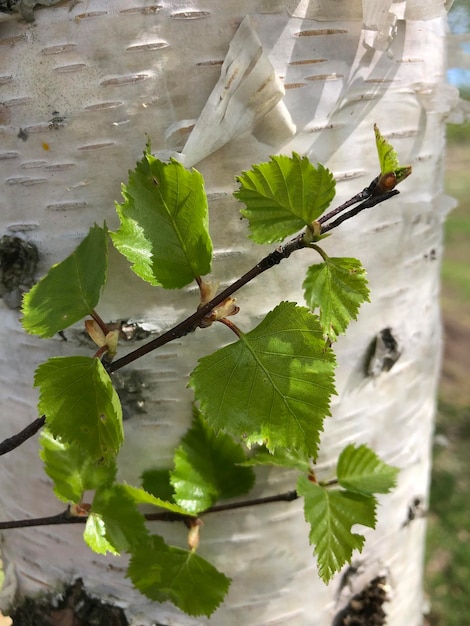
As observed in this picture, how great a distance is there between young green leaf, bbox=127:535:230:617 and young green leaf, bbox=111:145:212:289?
296 mm

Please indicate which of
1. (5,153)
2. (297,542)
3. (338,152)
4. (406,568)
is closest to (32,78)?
(5,153)

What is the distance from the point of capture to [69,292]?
0.48 meters

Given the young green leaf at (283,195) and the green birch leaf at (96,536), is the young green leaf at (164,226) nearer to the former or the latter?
the young green leaf at (283,195)

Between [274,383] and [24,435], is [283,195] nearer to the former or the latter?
[274,383]

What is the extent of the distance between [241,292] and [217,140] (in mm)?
147

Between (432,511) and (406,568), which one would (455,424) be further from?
(406,568)

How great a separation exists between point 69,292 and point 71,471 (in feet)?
0.66

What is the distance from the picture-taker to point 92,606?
2.06 feet

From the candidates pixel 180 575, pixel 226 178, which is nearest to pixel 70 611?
pixel 180 575

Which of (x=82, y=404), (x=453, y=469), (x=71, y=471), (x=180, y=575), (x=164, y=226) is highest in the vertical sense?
(x=164, y=226)

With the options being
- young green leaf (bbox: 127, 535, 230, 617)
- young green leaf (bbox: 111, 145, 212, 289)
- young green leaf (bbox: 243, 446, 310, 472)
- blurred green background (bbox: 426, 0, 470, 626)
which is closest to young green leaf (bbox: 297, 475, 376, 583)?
young green leaf (bbox: 243, 446, 310, 472)

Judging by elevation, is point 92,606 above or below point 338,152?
below

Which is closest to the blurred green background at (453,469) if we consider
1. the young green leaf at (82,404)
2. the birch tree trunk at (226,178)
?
the birch tree trunk at (226,178)

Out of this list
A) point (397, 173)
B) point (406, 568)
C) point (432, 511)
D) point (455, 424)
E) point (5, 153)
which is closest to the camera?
point (397, 173)
